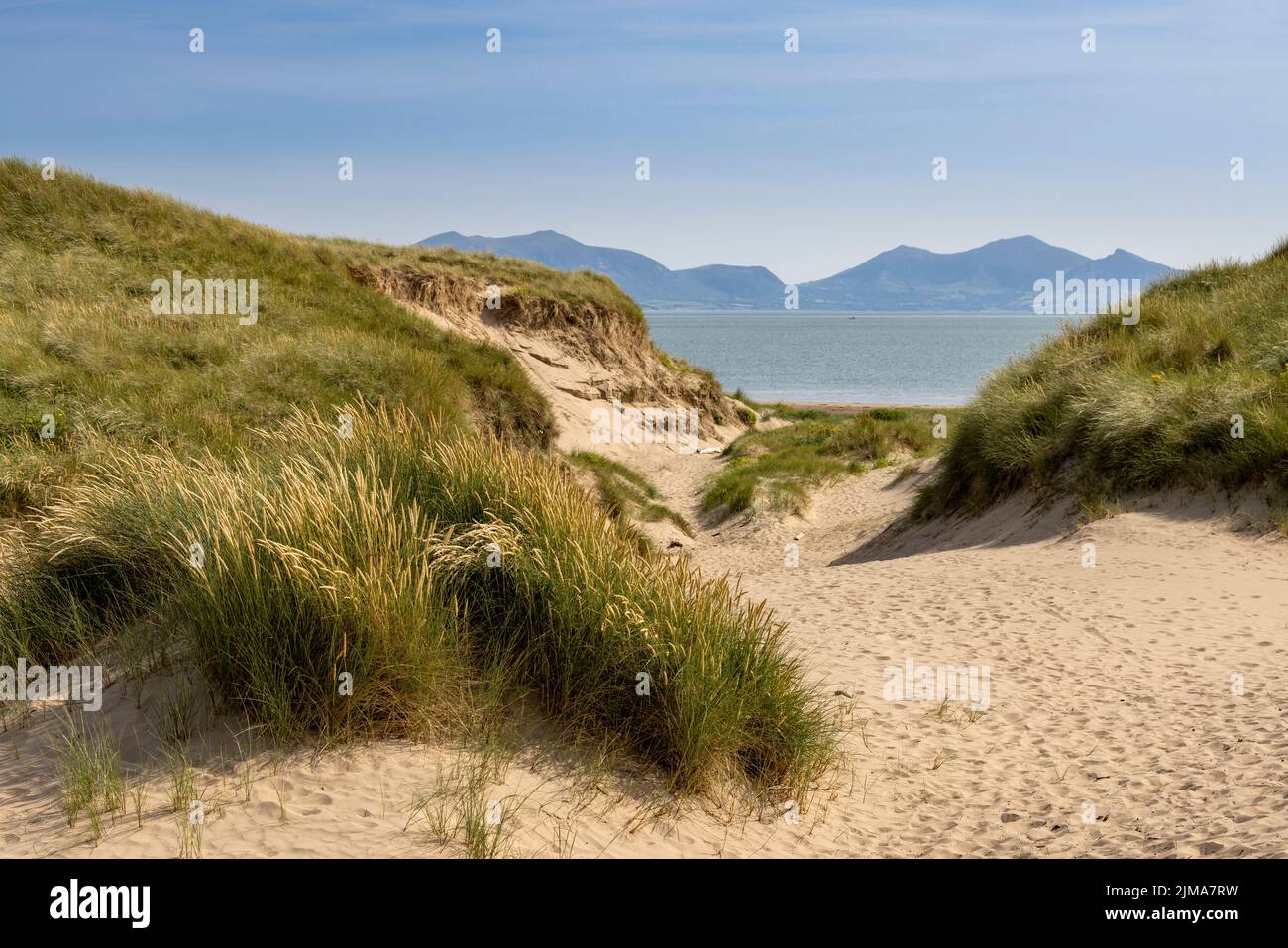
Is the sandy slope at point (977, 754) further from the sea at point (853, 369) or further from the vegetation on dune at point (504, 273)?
the sea at point (853, 369)

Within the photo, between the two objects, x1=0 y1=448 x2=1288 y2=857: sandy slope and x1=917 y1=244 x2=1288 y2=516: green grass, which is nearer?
x1=0 y1=448 x2=1288 y2=857: sandy slope

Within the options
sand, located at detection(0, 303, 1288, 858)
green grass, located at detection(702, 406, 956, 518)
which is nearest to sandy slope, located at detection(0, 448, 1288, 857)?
sand, located at detection(0, 303, 1288, 858)

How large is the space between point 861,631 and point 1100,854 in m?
6.14

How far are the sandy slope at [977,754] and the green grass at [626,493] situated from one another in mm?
5827

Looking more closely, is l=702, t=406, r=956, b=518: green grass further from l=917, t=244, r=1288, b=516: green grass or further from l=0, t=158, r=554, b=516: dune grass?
l=0, t=158, r=554, b=516: dune grass

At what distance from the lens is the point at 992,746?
786 cm

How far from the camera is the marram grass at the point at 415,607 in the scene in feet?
18.8

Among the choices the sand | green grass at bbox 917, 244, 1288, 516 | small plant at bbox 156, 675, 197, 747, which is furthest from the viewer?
green grass at bbox 917, 244, 1288, 516

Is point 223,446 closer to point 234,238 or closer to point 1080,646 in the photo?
point 1080,646

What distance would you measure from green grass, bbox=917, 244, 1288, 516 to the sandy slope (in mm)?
891

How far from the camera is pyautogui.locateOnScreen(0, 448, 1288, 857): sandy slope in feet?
17.0

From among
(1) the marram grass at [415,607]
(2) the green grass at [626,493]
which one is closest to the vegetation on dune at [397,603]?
(1) the marram grass at [415,607]

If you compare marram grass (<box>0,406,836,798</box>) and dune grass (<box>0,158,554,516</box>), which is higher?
dune grass (<box>0,158,554,516</box>)
